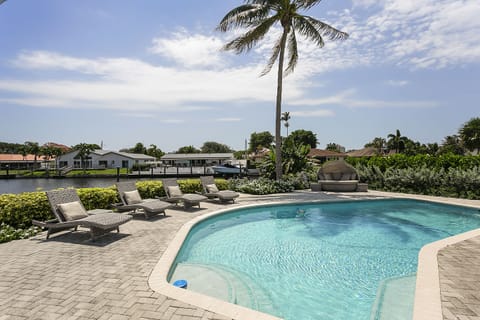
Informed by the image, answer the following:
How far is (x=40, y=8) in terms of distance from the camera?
843 centimetres

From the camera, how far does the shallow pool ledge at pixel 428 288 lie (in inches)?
125

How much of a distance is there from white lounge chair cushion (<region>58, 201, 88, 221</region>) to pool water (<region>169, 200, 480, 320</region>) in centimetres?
290

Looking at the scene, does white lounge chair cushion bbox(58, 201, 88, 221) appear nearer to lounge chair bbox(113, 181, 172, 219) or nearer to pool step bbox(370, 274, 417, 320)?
lounge chair bbox(113, 181, 172, 219)

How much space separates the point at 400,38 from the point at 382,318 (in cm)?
1449

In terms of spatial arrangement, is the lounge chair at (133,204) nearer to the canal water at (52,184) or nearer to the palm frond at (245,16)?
the palm frond at (245,16)

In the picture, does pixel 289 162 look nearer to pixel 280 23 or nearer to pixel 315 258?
pixel 280 23

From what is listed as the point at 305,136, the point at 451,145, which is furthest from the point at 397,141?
the point at 305,136

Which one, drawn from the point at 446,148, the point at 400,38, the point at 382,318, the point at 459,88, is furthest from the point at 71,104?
the point at 446,148

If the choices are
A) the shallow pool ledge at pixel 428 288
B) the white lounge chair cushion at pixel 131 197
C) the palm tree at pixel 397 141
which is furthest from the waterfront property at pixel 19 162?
the palm tree at pixel 397 141

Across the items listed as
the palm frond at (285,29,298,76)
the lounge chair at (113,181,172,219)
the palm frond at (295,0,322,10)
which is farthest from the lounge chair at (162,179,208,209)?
the palm frond at (295,0,322,10)

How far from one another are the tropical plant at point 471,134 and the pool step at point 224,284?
140 ft

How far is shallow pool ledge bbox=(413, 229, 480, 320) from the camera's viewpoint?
10.4 feet

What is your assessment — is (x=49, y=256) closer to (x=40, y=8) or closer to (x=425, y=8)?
(x=40, y=8)

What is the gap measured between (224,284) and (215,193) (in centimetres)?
748
